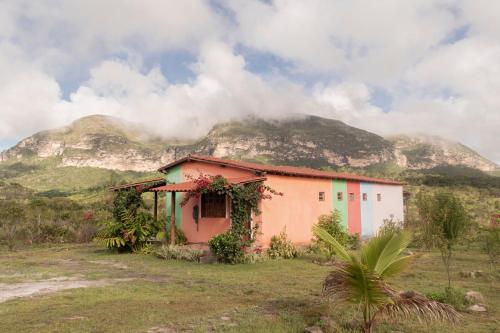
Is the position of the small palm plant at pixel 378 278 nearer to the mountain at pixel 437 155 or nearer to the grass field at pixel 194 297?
the grass field at pixel 194 297

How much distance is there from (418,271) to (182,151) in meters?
96.5

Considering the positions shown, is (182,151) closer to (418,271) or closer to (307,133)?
(307,133)

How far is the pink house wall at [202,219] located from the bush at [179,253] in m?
1.62

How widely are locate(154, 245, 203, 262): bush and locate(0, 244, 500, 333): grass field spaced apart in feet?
2.03

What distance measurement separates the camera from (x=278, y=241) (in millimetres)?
15820

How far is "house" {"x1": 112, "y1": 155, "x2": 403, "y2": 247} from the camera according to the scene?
53.0 feet

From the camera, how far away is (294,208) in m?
17.3

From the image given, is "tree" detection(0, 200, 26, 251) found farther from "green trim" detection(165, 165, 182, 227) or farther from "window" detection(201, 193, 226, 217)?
"window" detection(201, 193, 226, 217)

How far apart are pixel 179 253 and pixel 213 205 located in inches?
107

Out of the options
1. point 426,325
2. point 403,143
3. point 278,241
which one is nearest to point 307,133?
point 403,143

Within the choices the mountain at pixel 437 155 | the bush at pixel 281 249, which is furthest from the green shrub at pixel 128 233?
the mountain at pixel 437 155

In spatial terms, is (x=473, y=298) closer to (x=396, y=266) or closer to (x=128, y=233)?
(x=396, y=266)

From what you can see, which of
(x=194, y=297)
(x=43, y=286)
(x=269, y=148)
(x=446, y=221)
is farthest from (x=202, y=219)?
(x=269, y=148)

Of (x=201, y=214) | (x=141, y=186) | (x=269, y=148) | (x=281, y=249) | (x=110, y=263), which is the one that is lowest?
(x=110, y=263)
